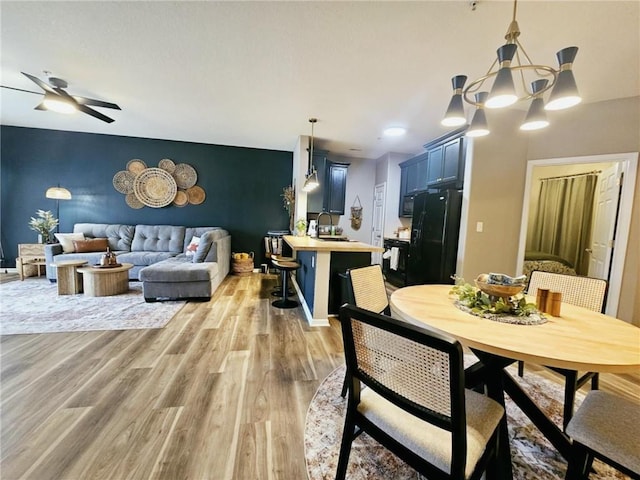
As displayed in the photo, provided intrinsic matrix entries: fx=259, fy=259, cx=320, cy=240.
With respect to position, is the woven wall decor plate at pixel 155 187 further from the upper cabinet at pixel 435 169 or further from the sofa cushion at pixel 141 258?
the upper cabinet at pixel 435 169

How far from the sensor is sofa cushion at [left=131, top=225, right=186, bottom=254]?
16.3ft

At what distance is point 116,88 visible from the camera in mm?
3012

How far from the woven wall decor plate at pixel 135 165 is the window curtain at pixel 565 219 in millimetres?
8003

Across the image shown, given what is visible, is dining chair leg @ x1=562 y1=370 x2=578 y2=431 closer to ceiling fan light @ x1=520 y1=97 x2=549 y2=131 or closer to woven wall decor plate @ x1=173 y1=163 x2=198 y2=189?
ceiling fan light @ x1=520 y1=97 x2=549 y2=131

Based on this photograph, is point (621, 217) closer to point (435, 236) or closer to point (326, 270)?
point (435, 236)

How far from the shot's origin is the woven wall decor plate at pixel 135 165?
520 cm

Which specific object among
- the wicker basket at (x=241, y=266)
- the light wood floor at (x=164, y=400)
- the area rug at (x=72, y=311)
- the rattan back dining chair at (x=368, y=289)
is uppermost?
the rattan back dining chair at (x=368, y=289)

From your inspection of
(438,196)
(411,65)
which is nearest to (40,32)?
(411,65)

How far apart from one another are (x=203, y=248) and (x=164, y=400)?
2.51 meters

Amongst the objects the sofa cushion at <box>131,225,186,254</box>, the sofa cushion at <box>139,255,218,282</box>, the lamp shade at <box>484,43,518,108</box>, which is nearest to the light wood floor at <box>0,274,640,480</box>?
the sofa cushion at <box>139,255,218,282</box>

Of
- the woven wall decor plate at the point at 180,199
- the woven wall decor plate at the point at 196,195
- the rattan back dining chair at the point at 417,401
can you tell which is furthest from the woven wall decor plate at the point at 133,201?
the rattan back dining chair at the point at 417,401

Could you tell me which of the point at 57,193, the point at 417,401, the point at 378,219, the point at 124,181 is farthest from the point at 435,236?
the point at 57,193

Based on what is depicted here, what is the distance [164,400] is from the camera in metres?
1.68

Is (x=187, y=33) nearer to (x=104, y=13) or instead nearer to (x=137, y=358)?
(x=104, y=13)
